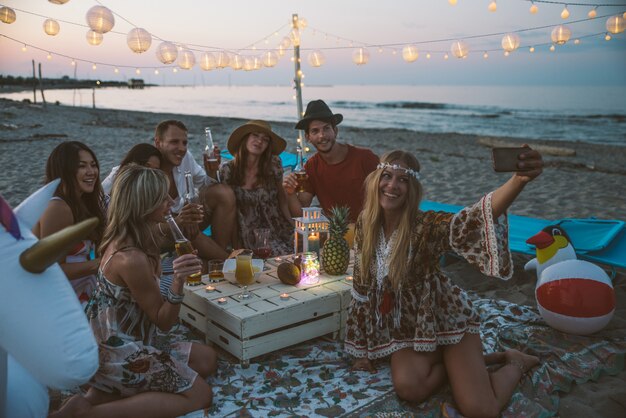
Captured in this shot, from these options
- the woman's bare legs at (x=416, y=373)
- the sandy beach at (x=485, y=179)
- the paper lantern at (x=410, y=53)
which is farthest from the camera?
the paper lantern at (x=410, y=53)

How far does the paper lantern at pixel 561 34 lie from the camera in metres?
8.25

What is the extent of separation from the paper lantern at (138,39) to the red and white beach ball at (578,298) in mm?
5906

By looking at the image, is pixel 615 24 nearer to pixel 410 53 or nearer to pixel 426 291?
pixel 410 53

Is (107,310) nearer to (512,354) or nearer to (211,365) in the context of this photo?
(211,365)

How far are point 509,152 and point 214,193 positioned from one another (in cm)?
277

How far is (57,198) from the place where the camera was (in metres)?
2.96

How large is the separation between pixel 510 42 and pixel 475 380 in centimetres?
770

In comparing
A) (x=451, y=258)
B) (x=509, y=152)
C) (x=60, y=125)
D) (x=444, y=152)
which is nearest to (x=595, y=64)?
(x=444, y=152)

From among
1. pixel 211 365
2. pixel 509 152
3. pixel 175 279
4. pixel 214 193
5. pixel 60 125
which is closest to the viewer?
pixel 509 152

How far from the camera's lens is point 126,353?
7.50 feet

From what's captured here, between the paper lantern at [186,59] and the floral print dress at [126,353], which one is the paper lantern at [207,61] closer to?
the paper lantern at [186,59]

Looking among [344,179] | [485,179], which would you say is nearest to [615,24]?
[485,179]

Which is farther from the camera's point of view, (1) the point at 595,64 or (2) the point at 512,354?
(1) the point at 595,64

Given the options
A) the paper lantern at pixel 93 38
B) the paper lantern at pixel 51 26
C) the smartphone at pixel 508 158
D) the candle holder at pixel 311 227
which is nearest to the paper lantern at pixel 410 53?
the paper lantern at pixel 93 38
